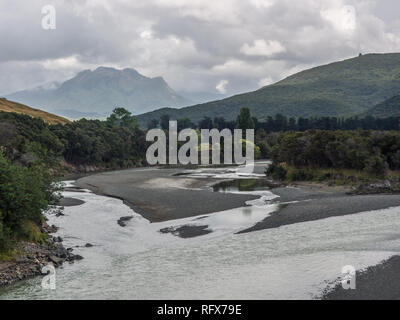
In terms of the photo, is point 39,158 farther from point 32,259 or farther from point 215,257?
point 215,257

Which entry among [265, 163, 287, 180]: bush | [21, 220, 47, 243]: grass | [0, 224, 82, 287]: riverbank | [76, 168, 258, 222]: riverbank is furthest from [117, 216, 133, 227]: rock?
[265, 163, 287, 180]: bush

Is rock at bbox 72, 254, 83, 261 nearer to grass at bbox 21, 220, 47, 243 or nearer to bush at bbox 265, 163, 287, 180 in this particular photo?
grass at bbox 21, 220, 47, 243

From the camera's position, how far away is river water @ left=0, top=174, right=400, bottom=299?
995 inches

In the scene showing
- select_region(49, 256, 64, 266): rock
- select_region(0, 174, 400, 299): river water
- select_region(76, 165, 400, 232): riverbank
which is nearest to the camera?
select_region(0, 174, 400, 299): river water

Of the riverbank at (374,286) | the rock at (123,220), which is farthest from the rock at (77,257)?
the riverbank at (374,286)

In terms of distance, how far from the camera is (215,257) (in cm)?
3219

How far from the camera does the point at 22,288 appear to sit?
26.0m

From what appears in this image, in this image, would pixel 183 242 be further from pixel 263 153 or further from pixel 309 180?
pixel 263 153

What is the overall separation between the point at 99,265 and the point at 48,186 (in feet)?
52.0

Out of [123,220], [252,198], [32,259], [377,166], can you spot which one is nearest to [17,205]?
[32,259]

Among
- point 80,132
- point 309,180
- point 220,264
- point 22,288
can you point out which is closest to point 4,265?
point 22,288

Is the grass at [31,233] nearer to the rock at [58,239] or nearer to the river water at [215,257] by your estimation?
the rock at [58,239]

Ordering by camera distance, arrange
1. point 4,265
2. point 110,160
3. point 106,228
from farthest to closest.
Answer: point 110,160 → point 106,228 → point 4,265

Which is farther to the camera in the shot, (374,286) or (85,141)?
(85,141)
